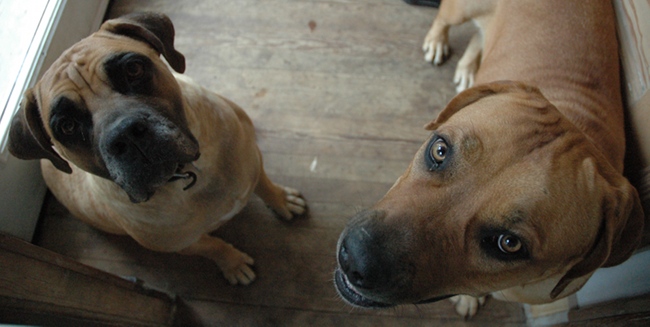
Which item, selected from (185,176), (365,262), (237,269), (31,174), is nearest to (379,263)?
(365,262)

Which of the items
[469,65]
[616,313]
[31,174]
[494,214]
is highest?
[494,214]

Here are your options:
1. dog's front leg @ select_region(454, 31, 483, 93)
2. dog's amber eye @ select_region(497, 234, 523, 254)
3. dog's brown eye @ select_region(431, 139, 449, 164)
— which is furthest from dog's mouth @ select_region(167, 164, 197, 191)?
dog's front leg @ select_region(454, 31, 483, 93)

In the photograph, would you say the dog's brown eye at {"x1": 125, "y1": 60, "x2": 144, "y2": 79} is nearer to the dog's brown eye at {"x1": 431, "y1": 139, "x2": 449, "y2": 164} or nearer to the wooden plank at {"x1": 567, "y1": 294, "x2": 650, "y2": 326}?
the dog's brown eye at {"x1": 431, "y1": 139, "x2": 449, "y2": 164}

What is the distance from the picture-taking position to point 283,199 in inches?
111

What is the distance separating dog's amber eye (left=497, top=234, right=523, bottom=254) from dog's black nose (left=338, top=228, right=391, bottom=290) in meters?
0.41

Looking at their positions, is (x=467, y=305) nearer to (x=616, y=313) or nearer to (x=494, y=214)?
(x=616, y=313)

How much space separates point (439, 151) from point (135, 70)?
4.19ft

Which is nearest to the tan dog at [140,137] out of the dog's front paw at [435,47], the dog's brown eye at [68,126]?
the dog's brown eye at [68,126]

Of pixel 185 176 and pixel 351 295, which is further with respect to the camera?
pixel 185 176

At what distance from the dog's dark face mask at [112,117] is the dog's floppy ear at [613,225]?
1564mm

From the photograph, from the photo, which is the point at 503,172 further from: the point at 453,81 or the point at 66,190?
the point at 66,190

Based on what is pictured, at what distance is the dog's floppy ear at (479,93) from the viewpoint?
5.63 feet

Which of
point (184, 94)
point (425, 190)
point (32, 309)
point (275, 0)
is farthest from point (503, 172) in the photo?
point (275, 0)

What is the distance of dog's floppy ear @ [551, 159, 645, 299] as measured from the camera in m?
1.46
